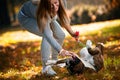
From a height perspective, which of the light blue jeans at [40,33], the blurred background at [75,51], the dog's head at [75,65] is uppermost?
the light blue jeans at [40,33]

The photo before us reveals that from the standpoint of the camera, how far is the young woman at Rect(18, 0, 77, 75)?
15.8 ft

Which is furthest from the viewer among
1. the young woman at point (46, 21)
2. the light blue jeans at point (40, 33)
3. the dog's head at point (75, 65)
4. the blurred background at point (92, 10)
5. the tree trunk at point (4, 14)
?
the tree trunk at point (4, 14)

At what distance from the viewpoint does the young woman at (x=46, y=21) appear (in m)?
4.81

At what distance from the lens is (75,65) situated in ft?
16.8

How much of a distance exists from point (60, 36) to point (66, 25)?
246 millimetres

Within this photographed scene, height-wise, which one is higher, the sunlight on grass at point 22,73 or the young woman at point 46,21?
the young woman at point 46,21

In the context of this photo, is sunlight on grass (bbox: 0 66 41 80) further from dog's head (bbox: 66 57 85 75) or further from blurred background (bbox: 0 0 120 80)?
dog's head (bbox: 66 57 85 75)

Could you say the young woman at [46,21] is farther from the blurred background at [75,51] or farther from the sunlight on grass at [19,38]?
the sunlight on grass at [19,38]

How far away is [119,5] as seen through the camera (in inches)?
596

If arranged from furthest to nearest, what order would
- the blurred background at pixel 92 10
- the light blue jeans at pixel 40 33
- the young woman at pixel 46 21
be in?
the blurred background at pixel 92 10 → the light blue jeans at pixel 40 33 → the young woman at pixel 46 21

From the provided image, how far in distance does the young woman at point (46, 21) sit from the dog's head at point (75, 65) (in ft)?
1.02

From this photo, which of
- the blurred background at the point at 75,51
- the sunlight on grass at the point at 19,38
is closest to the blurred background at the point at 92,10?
the blurred background at the point at 75,51

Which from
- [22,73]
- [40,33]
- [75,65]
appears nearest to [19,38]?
[22,73]

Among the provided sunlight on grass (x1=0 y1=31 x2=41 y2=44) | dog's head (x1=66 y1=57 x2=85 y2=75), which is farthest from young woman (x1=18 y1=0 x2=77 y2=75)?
sunlight on grass (x1=0 y1=31 x2=41 y2=44)
